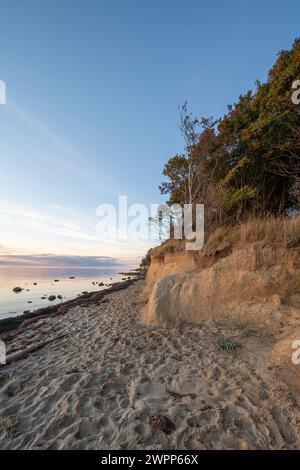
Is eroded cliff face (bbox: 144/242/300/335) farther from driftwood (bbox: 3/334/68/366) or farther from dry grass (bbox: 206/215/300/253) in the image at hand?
driftwood (bbox: 3/334/68/366)

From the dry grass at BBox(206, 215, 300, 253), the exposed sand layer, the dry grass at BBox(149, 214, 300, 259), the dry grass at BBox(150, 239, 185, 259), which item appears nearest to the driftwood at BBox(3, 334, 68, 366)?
the exposed sand layer

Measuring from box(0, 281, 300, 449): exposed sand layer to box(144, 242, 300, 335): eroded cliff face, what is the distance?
2.92 feet

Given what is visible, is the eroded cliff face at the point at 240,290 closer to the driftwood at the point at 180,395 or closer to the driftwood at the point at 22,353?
the driftwood at the point at 180,395

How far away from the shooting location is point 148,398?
3707mm

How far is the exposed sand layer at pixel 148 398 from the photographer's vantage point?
288 centimetres

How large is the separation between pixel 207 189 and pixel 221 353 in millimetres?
8379

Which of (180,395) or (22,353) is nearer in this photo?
(180,395)

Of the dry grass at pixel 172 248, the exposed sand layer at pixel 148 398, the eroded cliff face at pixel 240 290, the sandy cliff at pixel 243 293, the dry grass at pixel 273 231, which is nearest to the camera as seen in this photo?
the exposed sand layer at pixel 148 398

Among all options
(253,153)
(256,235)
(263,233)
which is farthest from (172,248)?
(253,153)

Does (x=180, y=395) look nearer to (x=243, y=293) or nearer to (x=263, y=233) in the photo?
(x=243, y=293)

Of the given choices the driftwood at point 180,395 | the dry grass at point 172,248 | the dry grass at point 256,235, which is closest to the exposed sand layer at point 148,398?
the driftwood at point 180,395

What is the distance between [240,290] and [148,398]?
4184 mm

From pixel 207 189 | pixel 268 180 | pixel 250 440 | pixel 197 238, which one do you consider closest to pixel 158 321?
pixel 197 238

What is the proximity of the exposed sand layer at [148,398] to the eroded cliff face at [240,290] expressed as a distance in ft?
2.92
